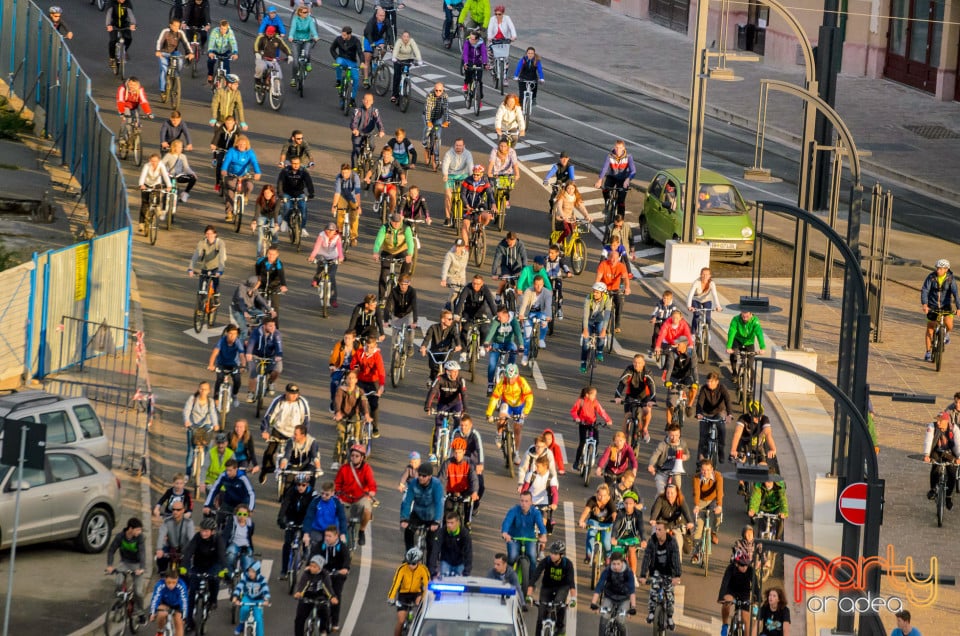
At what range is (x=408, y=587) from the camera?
80.1 feet

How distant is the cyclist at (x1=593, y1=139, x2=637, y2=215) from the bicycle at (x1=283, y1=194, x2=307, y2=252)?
625 cm

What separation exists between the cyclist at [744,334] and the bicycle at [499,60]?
1877cm

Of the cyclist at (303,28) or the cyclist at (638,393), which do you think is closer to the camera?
the cyclist at (638,393)

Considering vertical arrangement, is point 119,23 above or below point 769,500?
above

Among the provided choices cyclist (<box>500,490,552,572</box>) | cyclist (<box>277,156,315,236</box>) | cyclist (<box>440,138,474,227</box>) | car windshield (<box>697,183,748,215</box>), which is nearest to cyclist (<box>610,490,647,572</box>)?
cyclist (<box>500,490,552,572</box>)

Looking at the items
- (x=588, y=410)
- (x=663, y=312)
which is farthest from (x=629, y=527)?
(x=663, y=312)

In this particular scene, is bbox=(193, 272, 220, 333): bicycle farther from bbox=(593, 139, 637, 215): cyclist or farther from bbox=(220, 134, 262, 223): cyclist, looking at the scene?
bbox=(593, 139, 637, 215): cyclist

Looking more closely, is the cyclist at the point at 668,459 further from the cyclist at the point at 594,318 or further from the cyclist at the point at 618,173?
the cyclist at the point at 618,173

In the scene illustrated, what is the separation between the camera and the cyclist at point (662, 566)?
25.3m

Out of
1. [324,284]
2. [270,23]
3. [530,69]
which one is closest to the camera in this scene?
[324,284]

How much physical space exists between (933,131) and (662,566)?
31329 millimetres

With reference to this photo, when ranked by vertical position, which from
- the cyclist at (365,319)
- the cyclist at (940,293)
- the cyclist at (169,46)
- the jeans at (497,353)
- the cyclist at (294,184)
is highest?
the cyclist at (169,46)

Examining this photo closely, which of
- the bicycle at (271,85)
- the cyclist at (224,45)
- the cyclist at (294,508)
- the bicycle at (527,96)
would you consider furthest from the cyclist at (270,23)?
the cyclist at (294,508)

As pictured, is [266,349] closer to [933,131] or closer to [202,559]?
[202,559]
